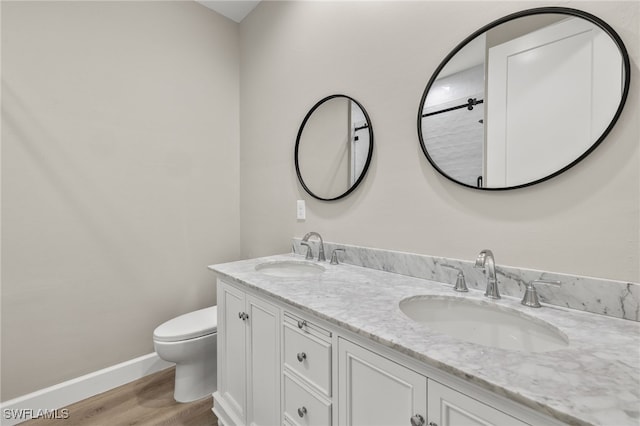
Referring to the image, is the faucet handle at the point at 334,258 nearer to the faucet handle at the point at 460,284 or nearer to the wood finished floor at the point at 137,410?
the faucet handle at the point at 460,284

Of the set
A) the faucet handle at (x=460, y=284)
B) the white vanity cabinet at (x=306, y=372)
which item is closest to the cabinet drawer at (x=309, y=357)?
the white vanity cabinet at (x=306, y=372)

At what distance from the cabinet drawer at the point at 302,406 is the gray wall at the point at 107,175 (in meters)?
1.45

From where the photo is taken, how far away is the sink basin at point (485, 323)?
84cm

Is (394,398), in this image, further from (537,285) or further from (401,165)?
(401,165)

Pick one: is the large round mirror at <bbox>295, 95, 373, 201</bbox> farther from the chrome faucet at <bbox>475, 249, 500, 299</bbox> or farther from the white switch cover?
the chrome faucet at <bbox>475, 249, 500, 299</bbox>

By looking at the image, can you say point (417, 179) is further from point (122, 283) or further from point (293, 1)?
point (122, 283)

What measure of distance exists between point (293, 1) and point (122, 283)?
2.26m

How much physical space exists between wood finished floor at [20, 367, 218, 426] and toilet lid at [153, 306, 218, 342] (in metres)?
0.42

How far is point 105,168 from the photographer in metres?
1.84

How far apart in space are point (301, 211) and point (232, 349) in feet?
3.01

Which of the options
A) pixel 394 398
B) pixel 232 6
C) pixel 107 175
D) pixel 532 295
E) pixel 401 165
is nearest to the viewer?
pixel 394 398

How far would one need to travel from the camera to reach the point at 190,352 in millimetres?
1683

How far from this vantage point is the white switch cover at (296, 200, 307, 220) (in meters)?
1.91

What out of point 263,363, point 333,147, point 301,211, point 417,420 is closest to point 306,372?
point 263,363
